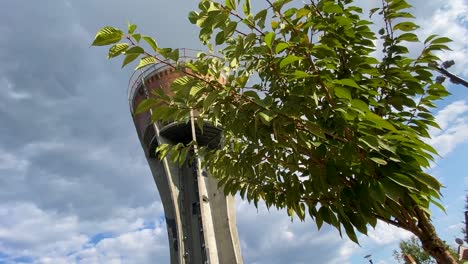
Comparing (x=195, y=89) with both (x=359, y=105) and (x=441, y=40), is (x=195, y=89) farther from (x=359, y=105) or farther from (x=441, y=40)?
(x=441, y=40)

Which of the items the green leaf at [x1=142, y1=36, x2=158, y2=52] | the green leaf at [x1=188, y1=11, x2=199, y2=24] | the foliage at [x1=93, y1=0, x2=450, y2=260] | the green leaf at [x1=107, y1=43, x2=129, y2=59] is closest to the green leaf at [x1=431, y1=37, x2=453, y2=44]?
the foliage at [x1=93, y1=0, x2=450, y2=260]

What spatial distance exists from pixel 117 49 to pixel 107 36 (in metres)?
0.12

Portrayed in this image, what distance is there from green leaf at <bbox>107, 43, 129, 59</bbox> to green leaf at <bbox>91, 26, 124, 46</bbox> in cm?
6

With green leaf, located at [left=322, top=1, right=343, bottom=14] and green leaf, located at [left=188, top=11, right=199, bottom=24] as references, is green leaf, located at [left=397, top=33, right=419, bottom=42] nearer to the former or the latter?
green leaf, located at [left=322, top=1, right=343, bottom=14]

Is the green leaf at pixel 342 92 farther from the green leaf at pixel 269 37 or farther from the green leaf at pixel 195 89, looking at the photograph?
the green leaf at pixel 195 89

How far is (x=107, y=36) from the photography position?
1998 mm

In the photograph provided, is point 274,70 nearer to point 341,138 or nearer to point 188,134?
point 341,138

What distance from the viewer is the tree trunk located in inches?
94.3

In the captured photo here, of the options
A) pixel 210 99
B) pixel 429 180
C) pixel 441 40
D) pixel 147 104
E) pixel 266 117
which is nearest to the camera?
pixel 266 117

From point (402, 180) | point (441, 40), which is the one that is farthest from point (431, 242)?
point (441, 40)

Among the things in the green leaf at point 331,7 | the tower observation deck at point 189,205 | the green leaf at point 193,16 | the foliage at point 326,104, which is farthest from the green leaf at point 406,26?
the tower observation deck at point 189,205

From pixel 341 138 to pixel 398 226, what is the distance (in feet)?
3.09

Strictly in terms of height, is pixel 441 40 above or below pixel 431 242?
above

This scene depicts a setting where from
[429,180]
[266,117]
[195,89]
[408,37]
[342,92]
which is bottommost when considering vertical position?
[429,180]
